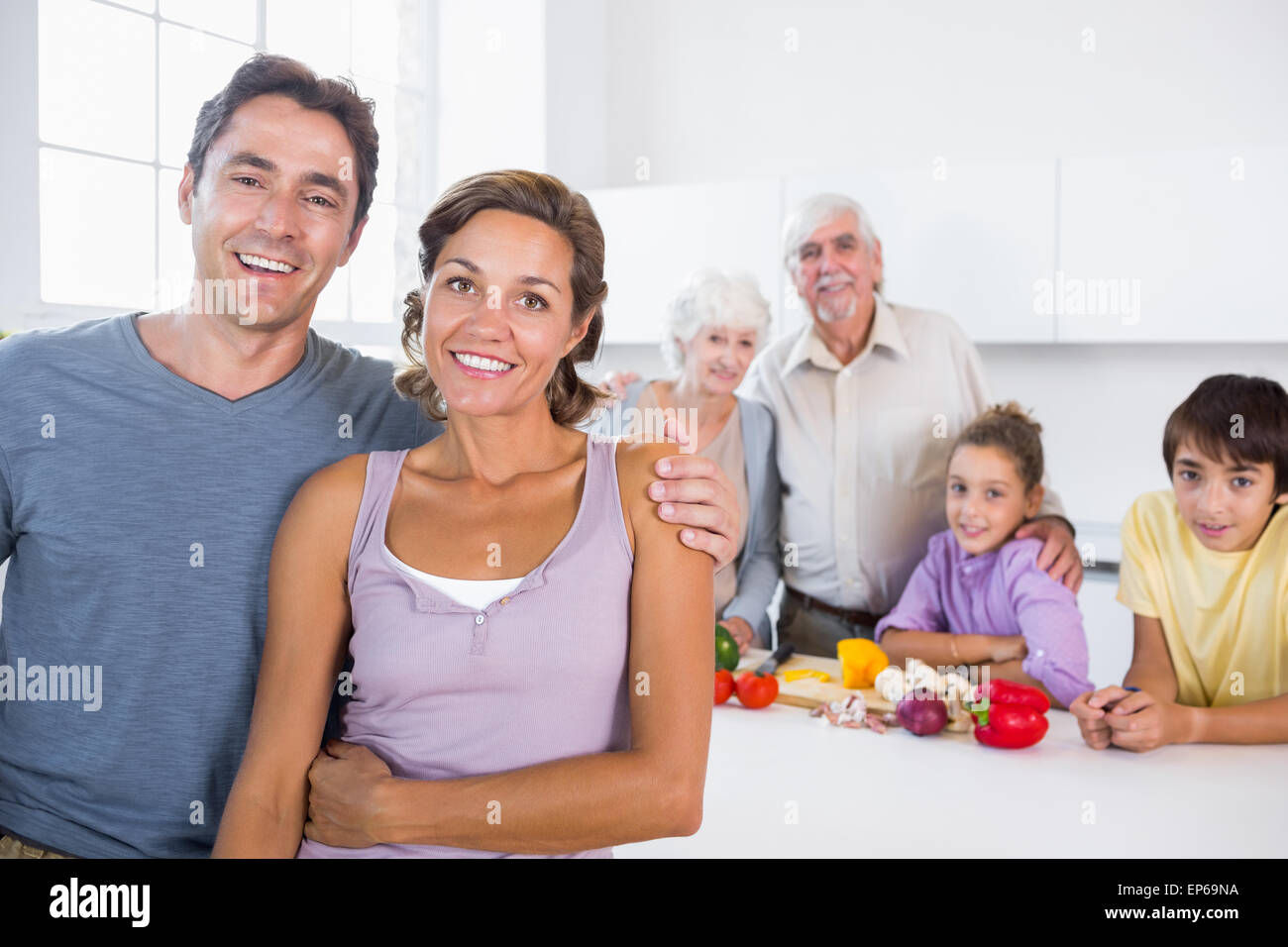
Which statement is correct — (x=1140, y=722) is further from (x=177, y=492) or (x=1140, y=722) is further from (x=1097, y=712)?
(x=177, y=492)

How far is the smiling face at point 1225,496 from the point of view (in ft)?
6.12

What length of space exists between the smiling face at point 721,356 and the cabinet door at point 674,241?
86cm

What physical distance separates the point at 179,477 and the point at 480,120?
3.33 meters

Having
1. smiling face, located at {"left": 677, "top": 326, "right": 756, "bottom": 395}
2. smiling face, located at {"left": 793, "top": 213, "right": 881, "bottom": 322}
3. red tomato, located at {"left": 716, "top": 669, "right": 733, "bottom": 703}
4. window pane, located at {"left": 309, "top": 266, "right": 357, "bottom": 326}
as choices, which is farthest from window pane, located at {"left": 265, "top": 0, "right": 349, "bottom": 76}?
red tomato, located at {"left": 716, "top": 669, "right": 733, "bottom": 703}

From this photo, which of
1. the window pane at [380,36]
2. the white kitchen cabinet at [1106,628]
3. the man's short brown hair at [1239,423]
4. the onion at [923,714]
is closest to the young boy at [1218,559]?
the man's short brown hair at [1239,423]

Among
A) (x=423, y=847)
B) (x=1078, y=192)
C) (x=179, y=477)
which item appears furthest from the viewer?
(x=1078, y=192)

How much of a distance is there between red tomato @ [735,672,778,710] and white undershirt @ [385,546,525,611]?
2.76ft

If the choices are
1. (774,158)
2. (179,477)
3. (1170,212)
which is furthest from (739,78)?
(179,477)

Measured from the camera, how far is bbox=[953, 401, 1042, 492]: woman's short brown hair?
2.27 meters

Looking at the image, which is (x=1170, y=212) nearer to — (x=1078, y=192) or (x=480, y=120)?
(x=1078, y=192)

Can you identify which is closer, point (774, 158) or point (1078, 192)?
point (1078, 192)

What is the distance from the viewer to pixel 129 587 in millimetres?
1269

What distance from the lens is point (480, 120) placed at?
4.32m

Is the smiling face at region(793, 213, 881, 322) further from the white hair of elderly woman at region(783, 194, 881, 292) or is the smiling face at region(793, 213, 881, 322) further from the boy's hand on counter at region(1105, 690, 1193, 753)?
the boy's hand on counter at region(1105, 690, 1193, 753)
